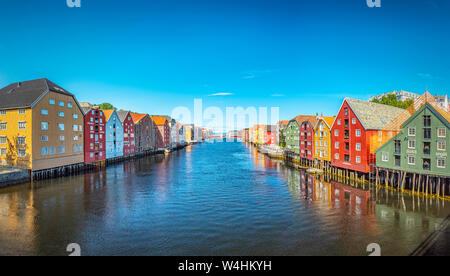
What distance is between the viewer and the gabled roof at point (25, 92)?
4081 cm

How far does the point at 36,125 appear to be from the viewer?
4031cm

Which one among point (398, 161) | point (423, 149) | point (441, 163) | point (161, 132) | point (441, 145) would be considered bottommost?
point (398, 161)

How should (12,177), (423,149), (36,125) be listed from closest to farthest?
(423,149), (12,177), (36,125)

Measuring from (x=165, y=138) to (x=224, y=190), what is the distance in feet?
302

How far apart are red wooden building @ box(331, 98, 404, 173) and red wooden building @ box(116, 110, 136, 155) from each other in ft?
209

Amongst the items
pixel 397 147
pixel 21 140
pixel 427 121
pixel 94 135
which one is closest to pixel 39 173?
pixel 21 140

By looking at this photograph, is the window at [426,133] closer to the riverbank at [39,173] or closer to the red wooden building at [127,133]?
the riverbank at [39,173]

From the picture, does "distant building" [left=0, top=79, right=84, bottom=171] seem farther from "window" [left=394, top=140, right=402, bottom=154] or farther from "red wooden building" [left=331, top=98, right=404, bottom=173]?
"window" [left=394, top=140, right=402, bottom=154]

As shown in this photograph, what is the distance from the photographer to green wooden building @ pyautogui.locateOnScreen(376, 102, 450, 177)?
28094 mm

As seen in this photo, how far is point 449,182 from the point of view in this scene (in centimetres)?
3186

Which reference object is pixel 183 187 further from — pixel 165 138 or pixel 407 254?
pixel 165 138

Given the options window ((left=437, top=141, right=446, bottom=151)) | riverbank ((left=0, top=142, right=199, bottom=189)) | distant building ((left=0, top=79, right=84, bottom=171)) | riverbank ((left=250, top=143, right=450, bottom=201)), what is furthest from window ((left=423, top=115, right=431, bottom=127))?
riverbank ((left=0, top=142, right=199, bottom=189))

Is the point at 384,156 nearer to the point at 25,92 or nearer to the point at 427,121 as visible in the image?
the point at 427,121

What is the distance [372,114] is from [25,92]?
66.4m
